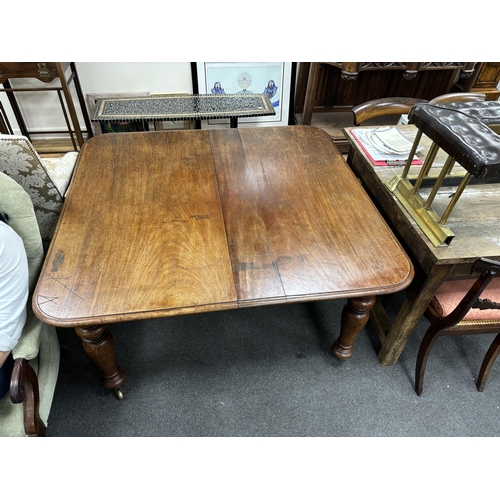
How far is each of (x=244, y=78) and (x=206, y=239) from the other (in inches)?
84.5

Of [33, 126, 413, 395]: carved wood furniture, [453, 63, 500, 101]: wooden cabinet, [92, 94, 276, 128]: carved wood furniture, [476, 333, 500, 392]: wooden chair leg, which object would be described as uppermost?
[453, 63, 500, 101]: wooden cabinet

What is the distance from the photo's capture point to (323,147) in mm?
1687

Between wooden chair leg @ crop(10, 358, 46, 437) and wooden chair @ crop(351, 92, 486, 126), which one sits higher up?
wooden chair @ crop(351, 92, 486, 126)

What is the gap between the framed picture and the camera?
2.77 meters

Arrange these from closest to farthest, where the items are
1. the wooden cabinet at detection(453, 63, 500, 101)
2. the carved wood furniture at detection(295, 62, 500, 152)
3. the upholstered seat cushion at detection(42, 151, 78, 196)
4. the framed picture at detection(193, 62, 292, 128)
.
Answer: the upholstered seat cushion at detection(42, 151, 78, 196) → the wooden cabinet at detection(453, 63, 500, 101) → the carved wood furniture at detection(295, 62, 500, 152) → the framed picture at detection(193, 62, 292, 128)

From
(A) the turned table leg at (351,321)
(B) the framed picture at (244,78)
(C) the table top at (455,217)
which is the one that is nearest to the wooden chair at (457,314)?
(C) the table top at (455,217)

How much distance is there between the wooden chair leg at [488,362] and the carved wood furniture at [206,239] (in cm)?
60

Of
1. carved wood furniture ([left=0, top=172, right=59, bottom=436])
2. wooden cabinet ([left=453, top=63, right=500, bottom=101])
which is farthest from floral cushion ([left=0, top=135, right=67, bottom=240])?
wooden cabinet ([left=453, top=63, right=500, bottom=101])

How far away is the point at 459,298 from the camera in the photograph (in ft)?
4.35

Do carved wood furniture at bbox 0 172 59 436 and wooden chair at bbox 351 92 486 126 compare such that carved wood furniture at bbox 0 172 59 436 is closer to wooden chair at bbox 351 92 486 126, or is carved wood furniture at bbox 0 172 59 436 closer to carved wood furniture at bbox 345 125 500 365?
carved wood furniture at bbox 345 125 500 365

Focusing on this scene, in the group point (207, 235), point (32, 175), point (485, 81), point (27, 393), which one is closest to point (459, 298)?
point (207, 235)

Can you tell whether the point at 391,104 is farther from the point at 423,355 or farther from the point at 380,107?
the point at 423,355

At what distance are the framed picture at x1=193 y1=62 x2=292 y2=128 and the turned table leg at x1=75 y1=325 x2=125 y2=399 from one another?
2.31 meters

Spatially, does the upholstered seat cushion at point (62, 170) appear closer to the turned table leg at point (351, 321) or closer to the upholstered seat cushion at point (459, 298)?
the turned table leg at point (351, 321)
